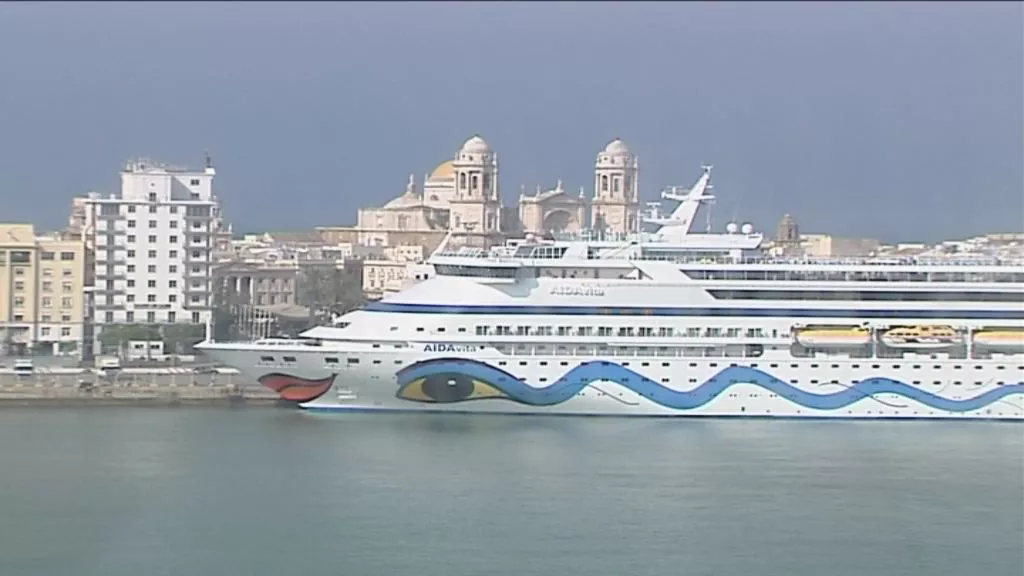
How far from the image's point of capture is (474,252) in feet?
55.4

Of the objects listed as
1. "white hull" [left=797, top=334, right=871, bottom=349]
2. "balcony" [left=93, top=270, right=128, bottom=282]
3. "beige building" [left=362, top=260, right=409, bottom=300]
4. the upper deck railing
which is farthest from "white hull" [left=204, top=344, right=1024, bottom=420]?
"beige building" [left=362, top=260, right=409, bottom=300]

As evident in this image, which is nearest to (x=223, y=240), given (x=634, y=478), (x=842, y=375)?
(x=842, y=375)

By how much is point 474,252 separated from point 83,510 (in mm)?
6141

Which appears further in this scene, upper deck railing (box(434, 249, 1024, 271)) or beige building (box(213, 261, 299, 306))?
beige building (box(213, 261, 299, 306))

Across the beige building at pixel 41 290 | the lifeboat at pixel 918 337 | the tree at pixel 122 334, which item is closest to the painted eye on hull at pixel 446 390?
the lifeboat at pixel 918 337

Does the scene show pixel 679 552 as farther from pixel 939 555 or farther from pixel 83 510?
pixel 83 510

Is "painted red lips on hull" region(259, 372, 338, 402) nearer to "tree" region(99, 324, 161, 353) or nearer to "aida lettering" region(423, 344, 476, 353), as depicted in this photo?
"aida lettering" region(423, 344, 476, 353)

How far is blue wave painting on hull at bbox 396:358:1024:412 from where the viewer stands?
52.7ft

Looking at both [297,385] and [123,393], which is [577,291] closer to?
[297,385]

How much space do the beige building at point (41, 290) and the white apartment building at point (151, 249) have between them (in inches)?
10.8

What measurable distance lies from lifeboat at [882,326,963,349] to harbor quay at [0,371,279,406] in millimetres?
5793

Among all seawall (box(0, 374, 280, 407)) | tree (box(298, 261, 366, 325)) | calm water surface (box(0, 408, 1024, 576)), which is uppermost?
tree (box(298, 261, 366, 325))

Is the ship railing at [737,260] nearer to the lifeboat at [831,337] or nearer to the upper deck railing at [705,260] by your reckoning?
the upper deck railing at [705,260]

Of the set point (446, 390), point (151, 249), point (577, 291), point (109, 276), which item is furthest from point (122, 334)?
point (577, 291)
